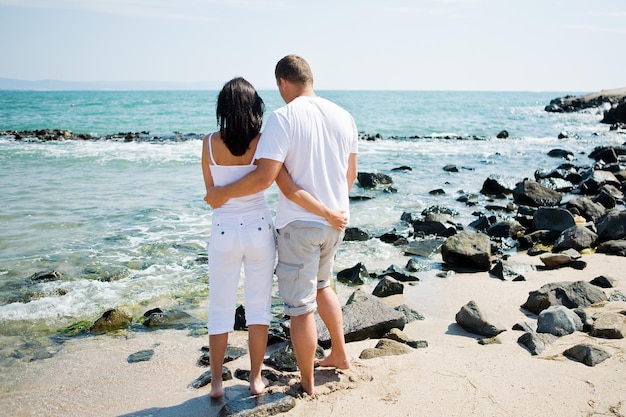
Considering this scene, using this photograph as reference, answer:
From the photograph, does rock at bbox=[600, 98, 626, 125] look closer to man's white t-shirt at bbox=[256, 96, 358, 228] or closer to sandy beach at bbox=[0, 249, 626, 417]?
sandy beach at bbox=[0, 249, 626, 417]

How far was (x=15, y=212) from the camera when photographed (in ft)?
37.0

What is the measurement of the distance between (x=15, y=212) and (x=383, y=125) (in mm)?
37674

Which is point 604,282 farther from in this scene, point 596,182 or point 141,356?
point 596,182

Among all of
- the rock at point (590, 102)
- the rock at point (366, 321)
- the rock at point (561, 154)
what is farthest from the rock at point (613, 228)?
the rock at point (590, 102)

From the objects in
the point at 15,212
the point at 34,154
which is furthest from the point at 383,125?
the point at 15,212

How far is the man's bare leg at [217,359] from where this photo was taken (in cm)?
389

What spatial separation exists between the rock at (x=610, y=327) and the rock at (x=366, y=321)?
1.77 m

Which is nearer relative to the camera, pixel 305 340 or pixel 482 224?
pixel 305 340

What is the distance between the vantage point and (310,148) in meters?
3.67

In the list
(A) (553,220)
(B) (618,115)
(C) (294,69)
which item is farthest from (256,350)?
(B) (618,115)

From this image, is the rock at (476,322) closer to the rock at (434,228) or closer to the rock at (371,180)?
the rock at (434,228)

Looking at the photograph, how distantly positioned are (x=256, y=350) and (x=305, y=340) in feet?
1.22

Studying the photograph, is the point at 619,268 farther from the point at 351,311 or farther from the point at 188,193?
the point at 188,193

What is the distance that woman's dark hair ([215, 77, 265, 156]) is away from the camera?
11.9 feet
